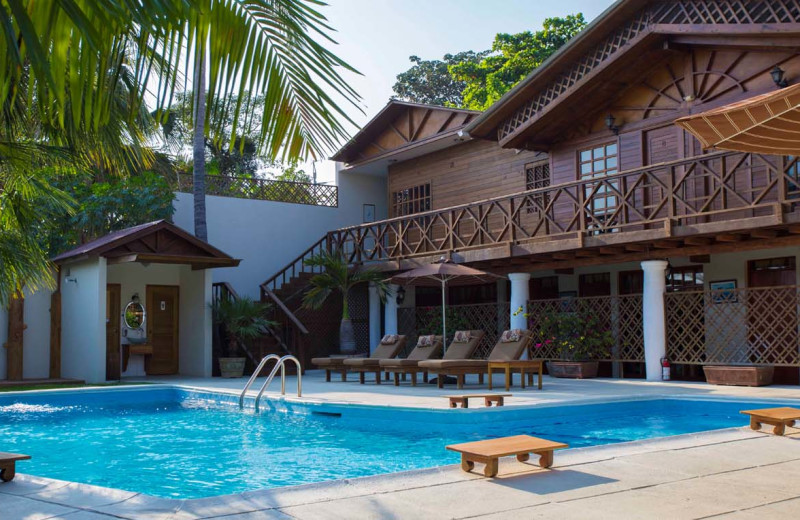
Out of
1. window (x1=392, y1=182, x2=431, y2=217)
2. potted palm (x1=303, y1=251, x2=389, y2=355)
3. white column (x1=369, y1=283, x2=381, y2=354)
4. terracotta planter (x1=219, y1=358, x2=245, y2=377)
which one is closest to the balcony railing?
window (x1=392, y1=182, x2=431, y2=217)

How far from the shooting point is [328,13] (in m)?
2.05

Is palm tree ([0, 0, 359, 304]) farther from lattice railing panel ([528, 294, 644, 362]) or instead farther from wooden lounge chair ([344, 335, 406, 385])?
lattice railing panel ([528, 294, 644, 362])

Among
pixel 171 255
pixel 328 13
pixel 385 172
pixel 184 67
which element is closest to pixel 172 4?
pixel 184 67

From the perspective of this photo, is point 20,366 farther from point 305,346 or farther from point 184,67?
point 184,67

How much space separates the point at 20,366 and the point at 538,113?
11.7m

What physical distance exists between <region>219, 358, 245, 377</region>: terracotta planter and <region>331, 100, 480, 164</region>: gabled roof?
5.91 m

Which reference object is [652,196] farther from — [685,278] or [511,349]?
[511,349]

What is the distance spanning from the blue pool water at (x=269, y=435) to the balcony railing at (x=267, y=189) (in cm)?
940

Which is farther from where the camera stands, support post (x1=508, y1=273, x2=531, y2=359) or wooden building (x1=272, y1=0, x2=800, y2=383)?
support post (x1=508, y1=273, x2=531, y2=359)

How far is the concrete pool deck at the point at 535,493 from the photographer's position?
4.27 meters

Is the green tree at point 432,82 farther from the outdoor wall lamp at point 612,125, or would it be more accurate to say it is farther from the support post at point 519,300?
the support post at point 519,300

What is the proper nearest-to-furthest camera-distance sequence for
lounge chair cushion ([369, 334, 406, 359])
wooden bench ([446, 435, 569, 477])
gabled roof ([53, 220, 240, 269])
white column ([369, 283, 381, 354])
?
wooden bench ([446, 435, 569, 477])
lounge chair cushion ([369, 334, 406, 359])
gabled roof ([53, 220, 240, 269])
white column ([369, 283, 381, 354])

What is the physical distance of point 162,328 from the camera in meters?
18.6

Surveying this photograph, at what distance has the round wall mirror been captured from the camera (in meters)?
18.1
